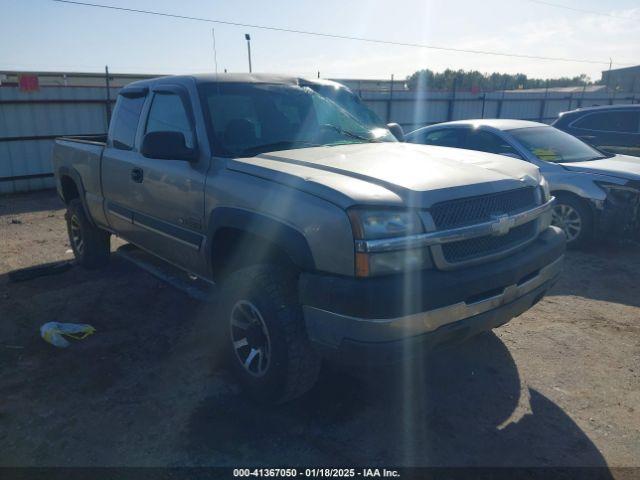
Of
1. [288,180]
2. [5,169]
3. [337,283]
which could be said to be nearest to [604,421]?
[337,283]

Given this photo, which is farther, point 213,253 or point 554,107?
point 554,107

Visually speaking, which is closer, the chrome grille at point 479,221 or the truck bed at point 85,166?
the chrome grille at point 479,221

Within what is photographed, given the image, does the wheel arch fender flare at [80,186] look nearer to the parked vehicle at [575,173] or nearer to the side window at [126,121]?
the side window at [126,121]

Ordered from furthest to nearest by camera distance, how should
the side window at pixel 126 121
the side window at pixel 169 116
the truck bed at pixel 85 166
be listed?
the truck bed at pixel 85 166, the side window at pixel 126 121, the side window at pixel 169 116

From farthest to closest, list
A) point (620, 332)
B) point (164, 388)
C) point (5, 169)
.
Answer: point (5, 169) → point (620, 332) → point (164, 388)

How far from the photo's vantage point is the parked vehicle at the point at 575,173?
19.9ft

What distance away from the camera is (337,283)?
8.17ft

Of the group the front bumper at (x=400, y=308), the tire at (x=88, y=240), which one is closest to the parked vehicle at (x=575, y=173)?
the front bumper at (x=400, y=308)

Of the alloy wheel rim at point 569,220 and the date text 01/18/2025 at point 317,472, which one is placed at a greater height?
the alloy wheel rim at point 569,220

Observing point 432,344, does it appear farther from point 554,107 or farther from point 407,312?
point 554,107

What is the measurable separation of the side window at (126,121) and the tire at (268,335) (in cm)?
203

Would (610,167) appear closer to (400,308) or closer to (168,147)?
(400,308)

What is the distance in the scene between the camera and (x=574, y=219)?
631 centimetres

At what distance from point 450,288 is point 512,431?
3.41 feet
